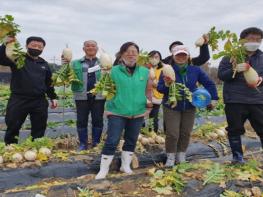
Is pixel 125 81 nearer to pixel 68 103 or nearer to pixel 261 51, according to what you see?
pixel 261 51

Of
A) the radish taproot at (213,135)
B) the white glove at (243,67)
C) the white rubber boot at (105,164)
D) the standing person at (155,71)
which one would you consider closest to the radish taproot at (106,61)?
the white rubber boot at (105,164)

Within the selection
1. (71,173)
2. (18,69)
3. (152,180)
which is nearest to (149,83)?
(152,180)

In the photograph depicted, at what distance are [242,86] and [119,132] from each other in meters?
1.62

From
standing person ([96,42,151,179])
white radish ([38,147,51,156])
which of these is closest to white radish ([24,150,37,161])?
white radish ([38,147,51,156])

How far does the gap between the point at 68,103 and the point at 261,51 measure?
28.6ft

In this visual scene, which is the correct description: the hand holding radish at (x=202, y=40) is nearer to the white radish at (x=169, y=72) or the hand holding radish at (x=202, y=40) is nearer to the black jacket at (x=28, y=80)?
the white radish at (x=169, y=72)

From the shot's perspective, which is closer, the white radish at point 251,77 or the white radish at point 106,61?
the white radish at point 251,77

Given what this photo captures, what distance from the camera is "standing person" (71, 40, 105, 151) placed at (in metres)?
6.05

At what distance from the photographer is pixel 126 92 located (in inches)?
191

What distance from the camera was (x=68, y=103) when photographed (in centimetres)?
1281

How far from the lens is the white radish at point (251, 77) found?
182 inches

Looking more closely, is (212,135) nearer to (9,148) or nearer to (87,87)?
(87,87)

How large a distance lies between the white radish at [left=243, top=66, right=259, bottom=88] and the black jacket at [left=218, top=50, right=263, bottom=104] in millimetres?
184

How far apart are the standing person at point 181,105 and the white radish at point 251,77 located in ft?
2.04
